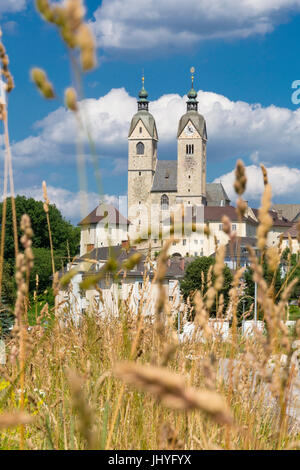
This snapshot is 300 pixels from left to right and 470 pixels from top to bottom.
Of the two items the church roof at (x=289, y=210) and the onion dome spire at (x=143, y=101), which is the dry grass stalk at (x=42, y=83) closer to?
the onion dome spire at (x=143, y=101)

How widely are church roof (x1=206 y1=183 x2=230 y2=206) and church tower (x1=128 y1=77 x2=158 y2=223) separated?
434 inches

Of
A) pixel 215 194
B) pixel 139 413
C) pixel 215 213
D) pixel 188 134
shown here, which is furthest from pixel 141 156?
pixel 139 413

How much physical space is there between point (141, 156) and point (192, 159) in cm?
893

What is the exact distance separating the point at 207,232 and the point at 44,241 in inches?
2215

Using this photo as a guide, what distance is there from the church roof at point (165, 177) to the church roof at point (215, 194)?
26.9 feet

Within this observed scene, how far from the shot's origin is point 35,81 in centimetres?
97

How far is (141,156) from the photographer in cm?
9512

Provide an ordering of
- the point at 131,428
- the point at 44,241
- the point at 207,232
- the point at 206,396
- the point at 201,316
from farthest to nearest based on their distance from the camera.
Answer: the point at 44,241 → the point at 131,428 → the point at 207,232 → the point at 201,316 → the point at 206,396

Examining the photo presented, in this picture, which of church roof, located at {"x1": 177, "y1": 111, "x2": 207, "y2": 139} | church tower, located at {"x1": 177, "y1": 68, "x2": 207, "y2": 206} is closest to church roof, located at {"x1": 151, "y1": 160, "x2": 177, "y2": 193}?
church tower, located at {"x1": 177, "y1": 68, "x2": 207, "y2": 206}

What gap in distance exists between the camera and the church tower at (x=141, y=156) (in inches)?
3654

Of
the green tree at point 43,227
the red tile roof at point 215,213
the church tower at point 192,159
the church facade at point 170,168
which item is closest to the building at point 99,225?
the green tree at point 43,227

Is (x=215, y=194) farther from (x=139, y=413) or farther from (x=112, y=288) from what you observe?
(x=139, y=413)
